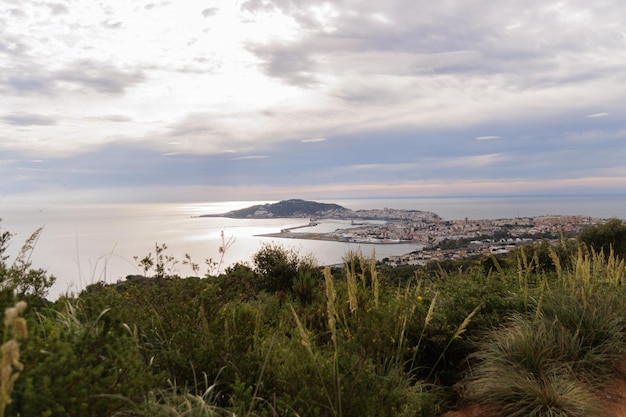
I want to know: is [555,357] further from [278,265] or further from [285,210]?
[285,210]

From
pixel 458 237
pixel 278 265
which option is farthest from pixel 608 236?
pixel 458 237

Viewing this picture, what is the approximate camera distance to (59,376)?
1.70m

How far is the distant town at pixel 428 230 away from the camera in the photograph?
60.9 feet

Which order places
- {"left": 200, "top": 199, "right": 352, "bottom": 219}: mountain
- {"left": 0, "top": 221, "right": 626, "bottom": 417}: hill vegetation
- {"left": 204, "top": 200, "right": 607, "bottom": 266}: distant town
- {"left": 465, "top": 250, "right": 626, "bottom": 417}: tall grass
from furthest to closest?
{"left": 200, "top": 199, "right": 352, "bottom": 219}: mountain
{"left": 204, "top": 200, "right": 607, "bottom": 266}: distant town
{"left": 465, "top": 250, "right": 626, "bottom": 417}: tall grass
{"left": 0, "top": 221, "right": 626, "bottom": 417}: hill vegetation

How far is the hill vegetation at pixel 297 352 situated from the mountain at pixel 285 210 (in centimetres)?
3080

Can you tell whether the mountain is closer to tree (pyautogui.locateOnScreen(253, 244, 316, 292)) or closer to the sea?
the sea

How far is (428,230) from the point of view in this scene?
3356cm

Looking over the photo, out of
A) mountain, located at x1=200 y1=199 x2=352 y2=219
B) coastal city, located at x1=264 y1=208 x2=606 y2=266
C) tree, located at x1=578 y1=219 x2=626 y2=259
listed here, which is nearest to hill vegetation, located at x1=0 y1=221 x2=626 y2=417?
tree, located at x1=578 y1=219 x2=626 y2=259

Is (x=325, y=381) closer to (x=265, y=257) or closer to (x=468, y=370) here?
(x=468, y=370)

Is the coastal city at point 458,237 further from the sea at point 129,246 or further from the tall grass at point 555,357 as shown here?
the tall grass at point 555,357

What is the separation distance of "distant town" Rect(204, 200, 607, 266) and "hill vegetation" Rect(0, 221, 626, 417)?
5.85m

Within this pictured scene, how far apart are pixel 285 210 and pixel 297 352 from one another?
34542 mm

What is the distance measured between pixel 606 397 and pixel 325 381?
2.82 meters

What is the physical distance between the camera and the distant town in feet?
60.9
